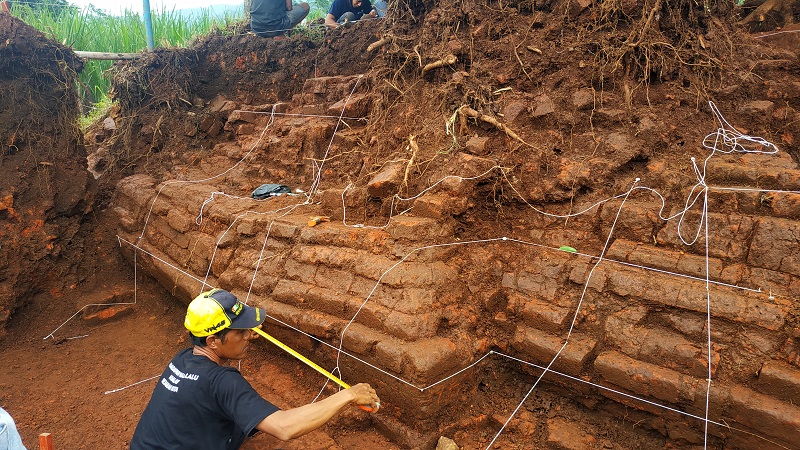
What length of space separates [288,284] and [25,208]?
3.69 metres

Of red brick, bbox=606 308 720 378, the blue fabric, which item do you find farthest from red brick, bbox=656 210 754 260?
the blue fabric

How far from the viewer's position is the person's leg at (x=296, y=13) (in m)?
8.28

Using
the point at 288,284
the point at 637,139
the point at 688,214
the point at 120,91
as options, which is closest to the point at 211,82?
the point at 120,91

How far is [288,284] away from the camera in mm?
4520

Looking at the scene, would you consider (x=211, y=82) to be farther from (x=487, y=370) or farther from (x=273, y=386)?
(x=487, y=370)

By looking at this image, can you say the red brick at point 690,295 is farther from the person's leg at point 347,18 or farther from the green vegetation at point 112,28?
the green vegetation at point 112,28

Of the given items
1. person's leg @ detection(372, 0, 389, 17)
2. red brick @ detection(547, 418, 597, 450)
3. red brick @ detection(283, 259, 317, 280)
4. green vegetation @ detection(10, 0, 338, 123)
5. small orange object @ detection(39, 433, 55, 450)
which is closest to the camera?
small orange object @ detection(39, 433, 55, 450)

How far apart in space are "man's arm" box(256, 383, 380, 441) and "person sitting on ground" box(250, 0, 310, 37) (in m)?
6.86

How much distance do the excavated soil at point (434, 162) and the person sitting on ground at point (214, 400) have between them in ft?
3.36

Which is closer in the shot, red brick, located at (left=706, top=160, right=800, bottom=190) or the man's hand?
the man's hand

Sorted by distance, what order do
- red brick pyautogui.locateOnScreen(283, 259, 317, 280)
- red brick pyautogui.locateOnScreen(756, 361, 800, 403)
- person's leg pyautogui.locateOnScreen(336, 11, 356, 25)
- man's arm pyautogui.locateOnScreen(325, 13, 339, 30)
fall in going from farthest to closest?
person's leg pyautogui.locateOnScreen(336, 11, 356, 25) → man's arm pyautogui.locateOnScreen(325, 13, 339, 30) → red brick pyautogui.locateOnScreen(283, 259, 317, 280) → red brick pyautogui.locateOnScreen(756, 361, 800, 403)

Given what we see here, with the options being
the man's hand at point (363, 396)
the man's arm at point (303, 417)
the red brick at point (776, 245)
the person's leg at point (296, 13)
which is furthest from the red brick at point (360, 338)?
the person's leg at point (296, 13)

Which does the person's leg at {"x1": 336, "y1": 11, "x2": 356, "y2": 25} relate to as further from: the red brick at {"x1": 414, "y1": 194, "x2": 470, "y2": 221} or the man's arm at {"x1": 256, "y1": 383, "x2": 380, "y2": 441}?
the man's arm at {"x1": 256, "y1": 383, "x2": 380, "y2": 441}

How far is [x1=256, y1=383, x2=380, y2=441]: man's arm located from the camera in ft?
7.92
